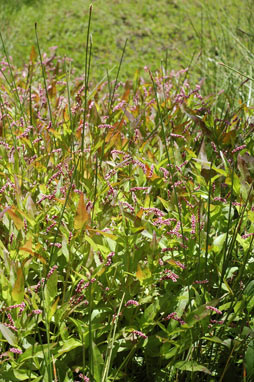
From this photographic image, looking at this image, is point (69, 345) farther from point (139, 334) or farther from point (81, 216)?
point (81, 216)

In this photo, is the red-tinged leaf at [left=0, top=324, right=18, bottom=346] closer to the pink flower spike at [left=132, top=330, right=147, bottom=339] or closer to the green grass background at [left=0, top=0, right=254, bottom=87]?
the pink flower spike at [left=132, top=330, right=147, bottom=339]

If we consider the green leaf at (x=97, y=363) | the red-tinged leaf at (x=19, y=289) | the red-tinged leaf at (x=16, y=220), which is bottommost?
the green leaf at (x=97, y=363)

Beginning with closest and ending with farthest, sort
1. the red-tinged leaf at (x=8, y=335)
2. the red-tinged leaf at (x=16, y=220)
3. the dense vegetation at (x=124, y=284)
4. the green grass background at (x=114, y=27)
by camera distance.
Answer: the red-tinged leaf at (x=8, y=335), the dense vegetation at (x=124, y=284), the red-tinged leaf at (x=16, y=220), the green grass background at (x=114, y=27)

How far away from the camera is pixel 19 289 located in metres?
1.56

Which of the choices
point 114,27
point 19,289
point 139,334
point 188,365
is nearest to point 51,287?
point 19,289

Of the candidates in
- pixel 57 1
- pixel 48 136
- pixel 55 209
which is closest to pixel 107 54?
pixel 57 1

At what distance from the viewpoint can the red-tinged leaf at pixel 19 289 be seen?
1.54 meters

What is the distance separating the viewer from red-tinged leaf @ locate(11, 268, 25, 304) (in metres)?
1.54

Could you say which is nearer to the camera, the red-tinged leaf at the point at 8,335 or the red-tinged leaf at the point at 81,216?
the red-tinged leaf at the point at 8,335

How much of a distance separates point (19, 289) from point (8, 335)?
0.52 ft

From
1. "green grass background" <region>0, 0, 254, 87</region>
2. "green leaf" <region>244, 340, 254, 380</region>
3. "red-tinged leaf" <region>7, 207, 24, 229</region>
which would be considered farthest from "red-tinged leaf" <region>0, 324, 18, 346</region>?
"green grass background" <region>0, 0, 254, 87</region>

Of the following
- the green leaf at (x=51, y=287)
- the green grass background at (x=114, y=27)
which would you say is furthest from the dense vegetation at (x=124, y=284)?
the green grass background at (x=114, y=27)

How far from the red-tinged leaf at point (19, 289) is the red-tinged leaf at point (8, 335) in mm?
118

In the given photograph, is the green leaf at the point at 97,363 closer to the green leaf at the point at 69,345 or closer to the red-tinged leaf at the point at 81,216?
the green leaf at the point at 69,345
